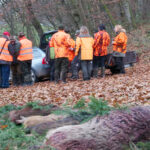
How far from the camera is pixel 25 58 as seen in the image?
42.7 feet

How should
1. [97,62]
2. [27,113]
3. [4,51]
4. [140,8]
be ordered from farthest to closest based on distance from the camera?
[140,8]
[97,62]
[4,51]
[27,113]

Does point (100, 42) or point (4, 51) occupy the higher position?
point (100, 42)

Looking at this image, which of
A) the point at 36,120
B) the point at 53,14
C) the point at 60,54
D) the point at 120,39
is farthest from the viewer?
the point at 53,14

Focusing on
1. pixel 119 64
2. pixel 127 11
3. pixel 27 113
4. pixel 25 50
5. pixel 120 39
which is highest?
pixel 127 11

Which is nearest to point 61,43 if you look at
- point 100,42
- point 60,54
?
point 60,54

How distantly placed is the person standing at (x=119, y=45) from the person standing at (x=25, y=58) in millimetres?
3480

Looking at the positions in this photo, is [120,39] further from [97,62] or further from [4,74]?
[4,74]

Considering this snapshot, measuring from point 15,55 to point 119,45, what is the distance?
4.29 meters

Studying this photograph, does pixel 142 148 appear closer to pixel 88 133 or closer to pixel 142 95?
pixel 88 133

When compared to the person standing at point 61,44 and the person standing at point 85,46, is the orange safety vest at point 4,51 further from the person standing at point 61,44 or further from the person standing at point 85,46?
the person standing at point 85,46

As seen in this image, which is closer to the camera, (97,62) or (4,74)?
(4,74)

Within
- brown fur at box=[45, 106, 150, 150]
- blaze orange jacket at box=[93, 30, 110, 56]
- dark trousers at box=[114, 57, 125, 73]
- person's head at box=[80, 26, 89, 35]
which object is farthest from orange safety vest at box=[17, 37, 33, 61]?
brown fur at box=[45, 106, 150, 150]

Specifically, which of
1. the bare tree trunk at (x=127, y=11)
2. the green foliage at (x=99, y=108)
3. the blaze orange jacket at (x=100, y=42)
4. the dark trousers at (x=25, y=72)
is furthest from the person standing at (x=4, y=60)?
the bare tree trunk at (x=127, y=11)

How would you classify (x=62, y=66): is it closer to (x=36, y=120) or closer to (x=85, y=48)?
(x=85, y=48)
